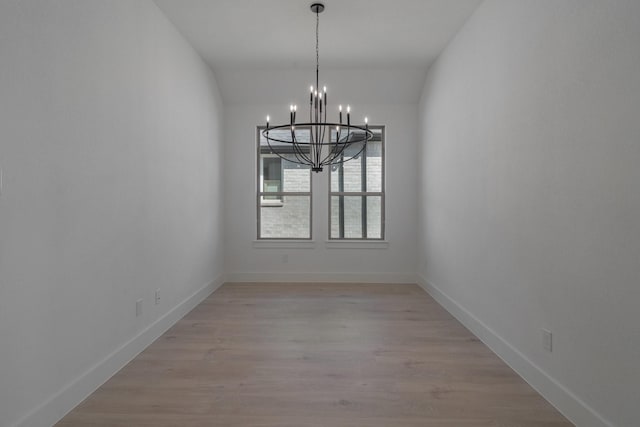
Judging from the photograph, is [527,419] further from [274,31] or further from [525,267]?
[274,31]

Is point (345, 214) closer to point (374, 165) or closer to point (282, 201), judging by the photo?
point (374, 165)

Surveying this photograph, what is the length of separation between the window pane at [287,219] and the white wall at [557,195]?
252cm

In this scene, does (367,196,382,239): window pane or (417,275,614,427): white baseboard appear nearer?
(417,275,614,427): white baseboard

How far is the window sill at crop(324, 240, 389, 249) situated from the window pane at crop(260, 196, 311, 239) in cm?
42

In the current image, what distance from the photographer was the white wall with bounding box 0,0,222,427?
1771 mm

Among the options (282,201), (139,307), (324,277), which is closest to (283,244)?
(282,201)

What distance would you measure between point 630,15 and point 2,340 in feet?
9.88

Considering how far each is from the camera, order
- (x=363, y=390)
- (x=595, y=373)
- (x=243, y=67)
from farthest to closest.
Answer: (x=243, y=67) < (x=363, y=390) < (x=595, y=373)

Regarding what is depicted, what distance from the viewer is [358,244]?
18.4ft

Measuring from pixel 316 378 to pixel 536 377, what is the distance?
4.36 ft

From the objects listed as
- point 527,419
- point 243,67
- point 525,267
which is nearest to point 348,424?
point 527,419

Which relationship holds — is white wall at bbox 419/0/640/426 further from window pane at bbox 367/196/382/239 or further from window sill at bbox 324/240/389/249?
window pane at bbox 367/196/382/239

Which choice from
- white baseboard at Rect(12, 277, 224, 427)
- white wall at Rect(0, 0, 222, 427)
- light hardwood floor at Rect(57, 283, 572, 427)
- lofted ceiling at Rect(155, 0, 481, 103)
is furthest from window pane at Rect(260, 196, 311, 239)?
white baseboard at Rect(12, 277, 224, 427)

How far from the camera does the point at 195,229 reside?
171 inches
